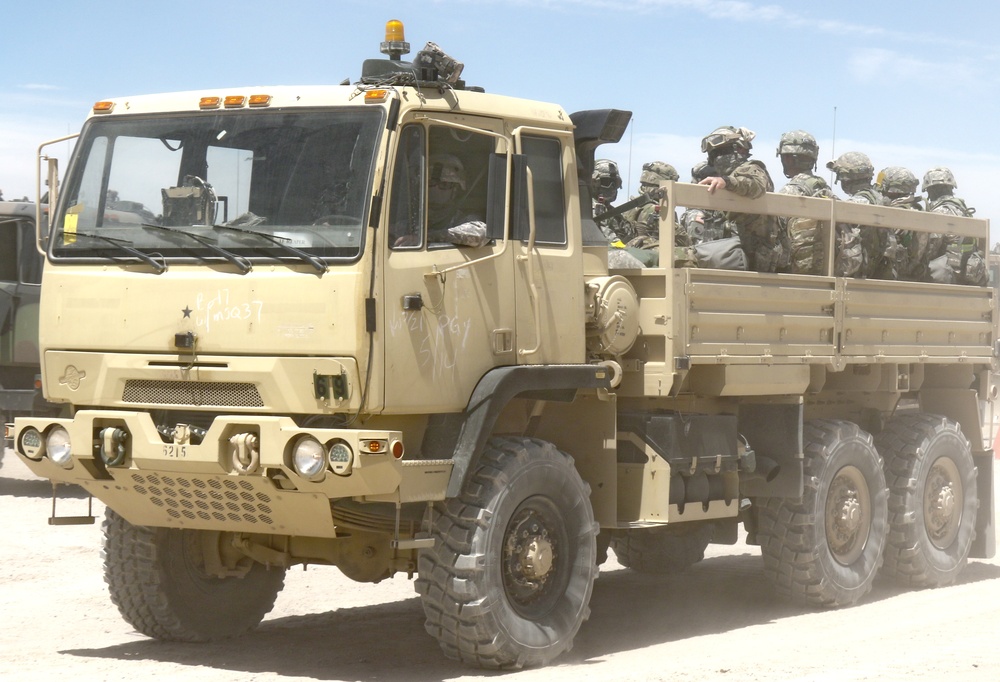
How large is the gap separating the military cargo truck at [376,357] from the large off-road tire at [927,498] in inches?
82.9

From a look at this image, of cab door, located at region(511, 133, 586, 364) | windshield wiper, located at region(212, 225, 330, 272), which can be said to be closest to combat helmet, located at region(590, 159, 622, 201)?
cab door, located at region(511, 133, 586, 364)

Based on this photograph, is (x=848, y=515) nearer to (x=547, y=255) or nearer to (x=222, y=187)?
(x=547, y=255)

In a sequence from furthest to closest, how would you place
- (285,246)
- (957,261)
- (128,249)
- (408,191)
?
1. (957,261)
2. (128,249)
3. (408,191)
4. (285,246)

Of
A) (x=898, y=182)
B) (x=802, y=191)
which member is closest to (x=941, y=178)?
(x=898, y=182)

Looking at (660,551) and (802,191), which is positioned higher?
(802,191)

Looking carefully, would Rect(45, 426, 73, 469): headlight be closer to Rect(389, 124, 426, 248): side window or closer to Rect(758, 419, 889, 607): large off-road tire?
Rect(389, 124, 426, 248): side window

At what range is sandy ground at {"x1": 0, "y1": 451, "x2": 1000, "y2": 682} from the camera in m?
7.90

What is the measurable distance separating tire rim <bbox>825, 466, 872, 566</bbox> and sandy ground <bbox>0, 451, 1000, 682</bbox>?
40cm

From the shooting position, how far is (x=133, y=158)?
7.97 metres

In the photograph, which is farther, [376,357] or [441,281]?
[441,281]

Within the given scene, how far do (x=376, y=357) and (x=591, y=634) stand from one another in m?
2.98

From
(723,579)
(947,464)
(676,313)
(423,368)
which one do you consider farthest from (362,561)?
(947,464)

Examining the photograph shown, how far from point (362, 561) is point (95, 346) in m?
1.81

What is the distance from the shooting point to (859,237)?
10688 mm
